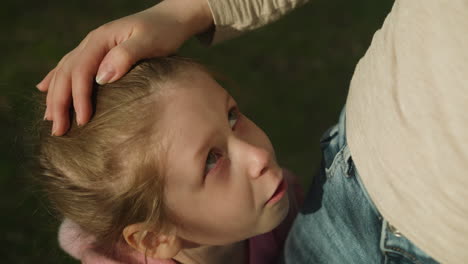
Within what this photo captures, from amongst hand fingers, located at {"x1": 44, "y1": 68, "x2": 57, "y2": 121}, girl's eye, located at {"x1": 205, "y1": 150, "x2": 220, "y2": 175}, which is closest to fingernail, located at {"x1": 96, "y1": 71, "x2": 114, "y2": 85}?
hand fingers, located at {"x1": 44, "y1": 68, "x2": 57, "y2": 121}

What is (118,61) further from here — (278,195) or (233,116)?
(278,195)

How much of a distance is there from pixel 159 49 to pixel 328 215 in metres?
0.45

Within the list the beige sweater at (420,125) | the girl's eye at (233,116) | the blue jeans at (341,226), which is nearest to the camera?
the beige sweater at (420,125)

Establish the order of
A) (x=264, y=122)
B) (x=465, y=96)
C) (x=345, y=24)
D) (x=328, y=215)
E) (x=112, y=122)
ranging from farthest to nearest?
(x=345, y=24) < (x=264, y=122) < (x=328, y=215) < (x=112, y=122) < (x=465, y=96)

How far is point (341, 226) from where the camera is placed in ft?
3.47

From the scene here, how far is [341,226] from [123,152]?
43 centimetres

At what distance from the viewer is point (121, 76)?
98cm

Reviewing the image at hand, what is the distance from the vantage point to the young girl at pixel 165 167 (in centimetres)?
97

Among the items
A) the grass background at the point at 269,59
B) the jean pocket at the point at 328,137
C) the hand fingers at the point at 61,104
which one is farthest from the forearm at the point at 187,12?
the grass background at the point at 269,59

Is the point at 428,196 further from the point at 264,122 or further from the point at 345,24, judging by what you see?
the point at 345,24

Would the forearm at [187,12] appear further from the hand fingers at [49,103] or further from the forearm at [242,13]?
the hand fingers at [49,103]

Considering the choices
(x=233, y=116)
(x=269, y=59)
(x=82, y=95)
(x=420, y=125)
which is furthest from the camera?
(x=269, y=59)

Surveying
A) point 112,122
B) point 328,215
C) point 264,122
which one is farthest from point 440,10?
point 264,122

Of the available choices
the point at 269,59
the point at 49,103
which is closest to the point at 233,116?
A: the point at 49,103
